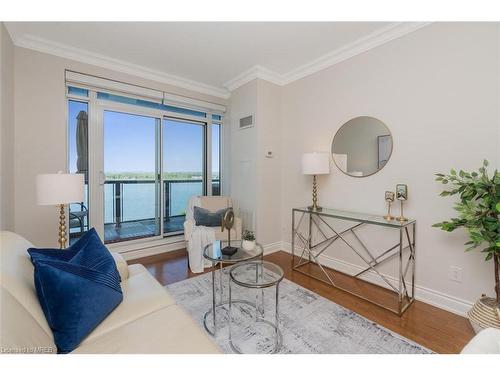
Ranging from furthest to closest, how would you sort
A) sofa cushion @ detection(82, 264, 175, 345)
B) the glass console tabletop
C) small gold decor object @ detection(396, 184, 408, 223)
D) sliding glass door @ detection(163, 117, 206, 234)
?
sliding glass door @ detection(163, 117, 206, 234)
small gold decor object @ detection(396, 184, 408, 223)
the glass console tabletop
sofa cushion @ detection(82, 264, 175, 345)

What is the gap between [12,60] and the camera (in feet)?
7.55

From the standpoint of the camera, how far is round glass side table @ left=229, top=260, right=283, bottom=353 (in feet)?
4.79

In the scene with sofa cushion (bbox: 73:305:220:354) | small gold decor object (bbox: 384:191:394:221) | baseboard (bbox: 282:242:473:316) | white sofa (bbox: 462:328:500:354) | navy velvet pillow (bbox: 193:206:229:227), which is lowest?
baseboard (bbox: 282:242:473:316)

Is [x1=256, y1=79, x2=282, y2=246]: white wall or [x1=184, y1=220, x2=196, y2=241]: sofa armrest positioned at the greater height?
[x1=256, y1=79, x2=282, y2=246]: white wall

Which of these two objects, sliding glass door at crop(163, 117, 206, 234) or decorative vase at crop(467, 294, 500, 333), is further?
sliding glass door at crop(163, 117, 206, 234)

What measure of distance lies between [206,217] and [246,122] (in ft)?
4.87

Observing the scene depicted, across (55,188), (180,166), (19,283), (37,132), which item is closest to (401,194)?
(19,283)

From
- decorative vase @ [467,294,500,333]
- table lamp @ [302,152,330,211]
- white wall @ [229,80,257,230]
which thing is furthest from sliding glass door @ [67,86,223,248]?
decorative vase @ [467,294,500,333]

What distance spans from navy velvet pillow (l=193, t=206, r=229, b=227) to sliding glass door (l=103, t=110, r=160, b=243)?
76 cm

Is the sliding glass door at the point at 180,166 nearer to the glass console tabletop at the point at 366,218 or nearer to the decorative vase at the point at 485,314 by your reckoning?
the glass console tabletop at the point at 366,218

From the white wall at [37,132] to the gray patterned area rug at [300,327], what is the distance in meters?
1.63

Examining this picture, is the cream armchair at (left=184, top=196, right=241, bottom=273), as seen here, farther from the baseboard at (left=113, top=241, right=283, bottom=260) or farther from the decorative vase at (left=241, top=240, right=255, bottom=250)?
the decorative vase at (left=241, top=240, right=255, bottom=250)

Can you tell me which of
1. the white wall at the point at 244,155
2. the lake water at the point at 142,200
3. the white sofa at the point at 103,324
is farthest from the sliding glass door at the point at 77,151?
the white wall at the point at 244,155
